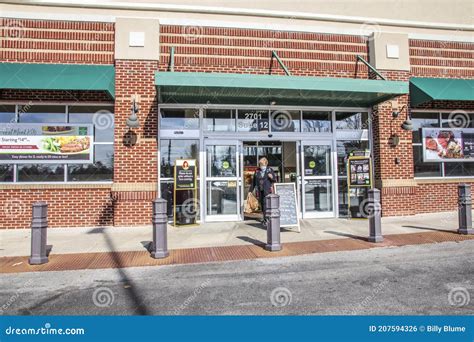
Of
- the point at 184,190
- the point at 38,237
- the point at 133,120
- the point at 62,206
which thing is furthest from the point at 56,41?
the point at 38,237

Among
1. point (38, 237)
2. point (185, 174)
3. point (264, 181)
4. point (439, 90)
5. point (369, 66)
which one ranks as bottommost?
point (38, 237)

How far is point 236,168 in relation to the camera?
1025 cm

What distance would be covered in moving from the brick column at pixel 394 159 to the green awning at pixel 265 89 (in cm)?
89

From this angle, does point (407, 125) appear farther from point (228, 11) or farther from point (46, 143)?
point (46, 143)

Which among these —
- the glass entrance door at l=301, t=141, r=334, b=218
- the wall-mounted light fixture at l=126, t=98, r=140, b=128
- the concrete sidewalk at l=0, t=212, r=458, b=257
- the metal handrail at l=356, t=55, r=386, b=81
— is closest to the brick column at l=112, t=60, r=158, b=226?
the wall-mounted light fixture at l=126, t=98, r=140, b=128

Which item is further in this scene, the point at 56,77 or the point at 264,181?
the point at 264,181

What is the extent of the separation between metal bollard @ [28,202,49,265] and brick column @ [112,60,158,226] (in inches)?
129

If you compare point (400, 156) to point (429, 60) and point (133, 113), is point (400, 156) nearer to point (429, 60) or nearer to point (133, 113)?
point (429, 60)

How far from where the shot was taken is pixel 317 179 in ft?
35.2

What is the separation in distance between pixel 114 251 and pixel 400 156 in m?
8.78

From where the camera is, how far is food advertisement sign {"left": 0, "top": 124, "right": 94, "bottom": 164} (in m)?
9.21

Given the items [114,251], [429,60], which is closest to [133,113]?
[114,251]

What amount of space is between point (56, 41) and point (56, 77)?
1.53 metres

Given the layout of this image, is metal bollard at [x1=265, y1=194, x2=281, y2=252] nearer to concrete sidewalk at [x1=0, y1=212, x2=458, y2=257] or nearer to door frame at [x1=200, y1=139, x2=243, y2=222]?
concrete sidewalk at [x1=0, y1=212, x2=458, y2=257]
